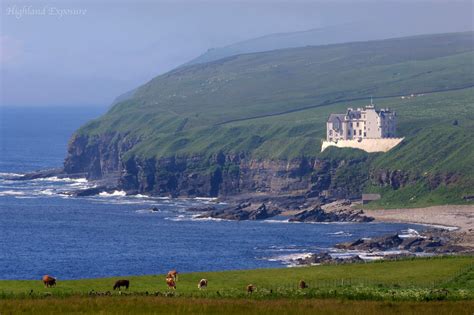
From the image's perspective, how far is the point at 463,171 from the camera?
199000mm

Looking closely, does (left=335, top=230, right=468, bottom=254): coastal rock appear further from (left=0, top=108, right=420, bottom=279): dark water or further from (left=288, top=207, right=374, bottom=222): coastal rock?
(left=288, top=207, right=374, bottom=222): coastal rock

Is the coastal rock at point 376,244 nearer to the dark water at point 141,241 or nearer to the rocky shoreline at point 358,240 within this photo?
the rocky shoreline at point 358,240

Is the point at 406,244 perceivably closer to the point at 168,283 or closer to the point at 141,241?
the point at 141,241

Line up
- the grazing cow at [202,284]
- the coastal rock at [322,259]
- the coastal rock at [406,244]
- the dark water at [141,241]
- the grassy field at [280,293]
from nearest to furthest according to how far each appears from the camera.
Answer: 1. the grassy field at [280,293]
2. the grazing cow at [202,284]
3. the coastal rock at [322,259]
4. the dark water at [141,241]
5. the coastal rock at [406,244]

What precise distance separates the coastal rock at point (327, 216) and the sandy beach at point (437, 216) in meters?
2.52

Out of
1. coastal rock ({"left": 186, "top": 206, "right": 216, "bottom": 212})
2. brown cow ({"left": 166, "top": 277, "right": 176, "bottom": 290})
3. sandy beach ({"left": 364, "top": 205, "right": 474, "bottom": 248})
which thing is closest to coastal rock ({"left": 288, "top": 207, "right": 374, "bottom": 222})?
sandy beach ({"left": 364, "top": 205, "right": 474, "bottom": 248})

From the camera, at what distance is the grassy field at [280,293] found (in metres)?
64.1

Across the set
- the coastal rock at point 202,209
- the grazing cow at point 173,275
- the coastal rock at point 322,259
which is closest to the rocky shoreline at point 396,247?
the coastal rock at point 322,259

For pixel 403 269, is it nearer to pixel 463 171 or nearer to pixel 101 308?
pixel 101 308

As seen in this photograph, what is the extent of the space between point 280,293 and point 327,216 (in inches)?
4394

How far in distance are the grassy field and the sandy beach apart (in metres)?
74.7

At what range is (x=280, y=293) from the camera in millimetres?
71500

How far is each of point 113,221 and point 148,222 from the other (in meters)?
5.21

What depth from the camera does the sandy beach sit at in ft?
555
